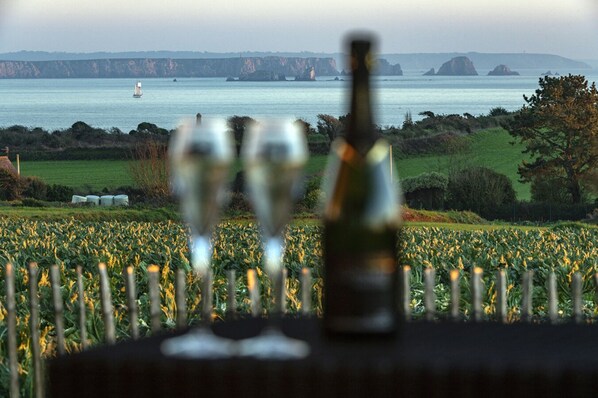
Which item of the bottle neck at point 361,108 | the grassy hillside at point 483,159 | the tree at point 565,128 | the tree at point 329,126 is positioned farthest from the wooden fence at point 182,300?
the tree at point 329,126

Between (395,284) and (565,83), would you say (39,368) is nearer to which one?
(395,284)

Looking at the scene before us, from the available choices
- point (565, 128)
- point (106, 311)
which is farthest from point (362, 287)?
point (565, 128)

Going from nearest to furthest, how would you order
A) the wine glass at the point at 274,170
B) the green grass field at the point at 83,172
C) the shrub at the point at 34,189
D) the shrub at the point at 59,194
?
the wine glass at the point at 274,170
the shrub at the point at 34,189
the shrub at the point at 59,194
the green grass field at the point at 83,172

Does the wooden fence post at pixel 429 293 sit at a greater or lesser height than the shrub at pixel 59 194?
greater

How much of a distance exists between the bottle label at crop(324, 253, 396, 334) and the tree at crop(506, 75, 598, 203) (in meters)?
47.4

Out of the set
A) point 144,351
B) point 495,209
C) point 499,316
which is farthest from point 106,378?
point 495,209

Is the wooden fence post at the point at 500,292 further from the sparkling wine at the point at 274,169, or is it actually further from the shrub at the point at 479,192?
the shrub at the point at 479,192

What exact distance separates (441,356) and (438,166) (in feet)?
179

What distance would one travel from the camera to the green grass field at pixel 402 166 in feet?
185

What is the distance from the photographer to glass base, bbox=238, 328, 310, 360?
337cm

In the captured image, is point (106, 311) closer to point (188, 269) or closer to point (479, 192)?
point (188, 269)

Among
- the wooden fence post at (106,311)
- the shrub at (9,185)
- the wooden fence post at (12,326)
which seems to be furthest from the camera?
the shrub at (9,185)

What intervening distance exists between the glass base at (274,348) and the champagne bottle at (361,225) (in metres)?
0.15

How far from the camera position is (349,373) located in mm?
3275
